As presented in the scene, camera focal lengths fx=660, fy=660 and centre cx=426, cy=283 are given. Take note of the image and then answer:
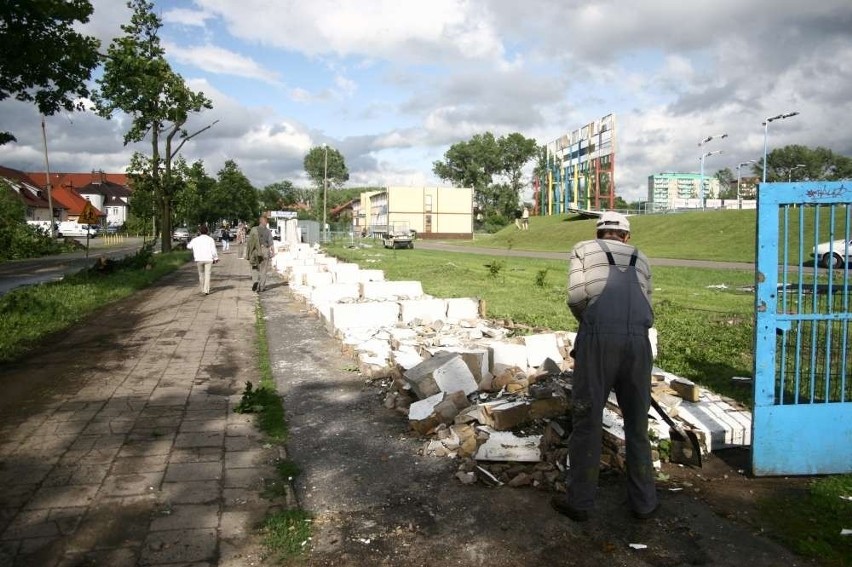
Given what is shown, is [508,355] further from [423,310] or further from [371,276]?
[371,276]

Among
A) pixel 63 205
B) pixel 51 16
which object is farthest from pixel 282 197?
pixel 51 16

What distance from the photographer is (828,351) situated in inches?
166

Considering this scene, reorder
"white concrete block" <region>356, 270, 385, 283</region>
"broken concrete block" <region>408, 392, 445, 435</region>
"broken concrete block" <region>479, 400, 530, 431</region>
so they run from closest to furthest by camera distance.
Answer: "broken concrete block" <region>479, 400, 530, 431</region> < "broken concrete block" <region>408, 392, 445, 435</region> < "white concrete block" <region>356, 270, 385, 283</region>

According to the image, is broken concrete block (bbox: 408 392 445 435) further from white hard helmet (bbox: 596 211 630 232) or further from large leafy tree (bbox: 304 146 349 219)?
large leafy tree (bbox: 304 146 349 219)

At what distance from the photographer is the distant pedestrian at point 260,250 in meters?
15.0

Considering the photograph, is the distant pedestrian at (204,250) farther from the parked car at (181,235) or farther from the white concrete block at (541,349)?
the parked car at (181,235)

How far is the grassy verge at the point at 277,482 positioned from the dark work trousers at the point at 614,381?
Result: 153cm

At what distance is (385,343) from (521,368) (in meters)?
2.02

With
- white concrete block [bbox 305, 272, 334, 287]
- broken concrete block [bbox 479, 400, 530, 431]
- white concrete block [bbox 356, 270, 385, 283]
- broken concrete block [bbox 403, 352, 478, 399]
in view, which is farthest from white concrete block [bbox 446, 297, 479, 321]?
white concrete block [bbox 305, 272, 334, 287]

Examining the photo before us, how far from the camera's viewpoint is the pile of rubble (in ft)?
14.4

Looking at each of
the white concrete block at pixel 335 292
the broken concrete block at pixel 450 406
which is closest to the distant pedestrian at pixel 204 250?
the white concrete block at pixel 335 292

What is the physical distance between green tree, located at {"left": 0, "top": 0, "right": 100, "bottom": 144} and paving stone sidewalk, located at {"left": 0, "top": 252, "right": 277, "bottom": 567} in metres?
5.71

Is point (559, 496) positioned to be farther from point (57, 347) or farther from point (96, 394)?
point (57, 347)

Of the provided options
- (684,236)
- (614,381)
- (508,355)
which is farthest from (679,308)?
(684,236)
